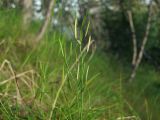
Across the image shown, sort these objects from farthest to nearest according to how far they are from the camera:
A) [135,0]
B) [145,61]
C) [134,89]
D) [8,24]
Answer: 1. [145,61]
2. [135,0]
3. [134,89]
4. [8,24]

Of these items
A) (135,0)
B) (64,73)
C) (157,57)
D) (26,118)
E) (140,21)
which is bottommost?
(157,57)

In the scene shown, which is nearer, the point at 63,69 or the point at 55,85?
the point at 63,69

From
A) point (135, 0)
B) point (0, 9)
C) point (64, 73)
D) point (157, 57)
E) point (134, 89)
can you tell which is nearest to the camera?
point (64, 73)

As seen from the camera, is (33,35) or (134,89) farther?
(134,89)

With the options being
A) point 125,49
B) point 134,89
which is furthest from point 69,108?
point 125,49

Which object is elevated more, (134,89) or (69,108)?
(69,108)

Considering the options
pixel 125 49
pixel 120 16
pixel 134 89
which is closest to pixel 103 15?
pixel 120 16

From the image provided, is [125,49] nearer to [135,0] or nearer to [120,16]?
[120,16]

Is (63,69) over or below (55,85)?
over
